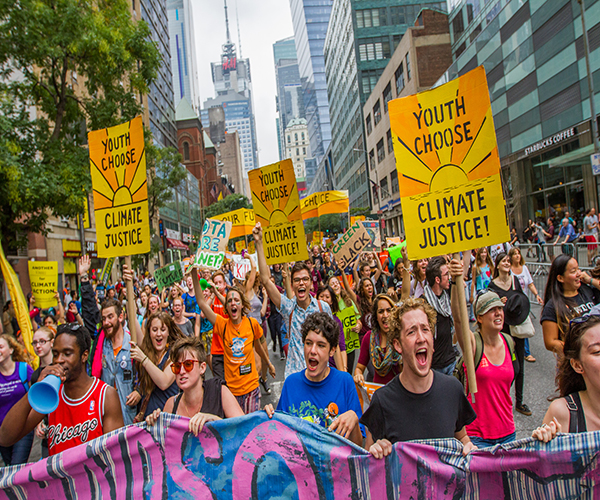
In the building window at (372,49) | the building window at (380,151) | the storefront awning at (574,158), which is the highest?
the building window at (372,49)

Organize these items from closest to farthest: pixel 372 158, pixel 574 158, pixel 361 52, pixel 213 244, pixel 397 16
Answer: pixel 213 244, pixel 574 158, pixel 372 158, pixel 397 16, pixel 361 52

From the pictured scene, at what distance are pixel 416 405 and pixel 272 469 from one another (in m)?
0.95

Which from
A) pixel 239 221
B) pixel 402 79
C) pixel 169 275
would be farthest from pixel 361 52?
pixel 169 275

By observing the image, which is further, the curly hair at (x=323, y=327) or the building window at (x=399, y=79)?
the building window at (x=399, y=79)

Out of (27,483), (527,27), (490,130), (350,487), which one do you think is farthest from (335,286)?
(527,27)

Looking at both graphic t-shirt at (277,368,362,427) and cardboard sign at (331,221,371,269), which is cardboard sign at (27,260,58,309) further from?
graphic t-shirt at (277,368,362,427)

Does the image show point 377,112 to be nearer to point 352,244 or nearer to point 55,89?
point 55,89

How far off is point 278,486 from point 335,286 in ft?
12.5

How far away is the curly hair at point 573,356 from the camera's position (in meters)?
2.35

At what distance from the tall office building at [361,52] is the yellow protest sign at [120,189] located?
55.2 metres

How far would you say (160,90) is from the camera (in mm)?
50531

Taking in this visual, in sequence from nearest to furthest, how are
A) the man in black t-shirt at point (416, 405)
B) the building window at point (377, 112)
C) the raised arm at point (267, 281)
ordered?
1. the man in black t-shirt at point (416, 405)
2. the raised arm at point (267, 281)
3. the building window at point (377, 112)

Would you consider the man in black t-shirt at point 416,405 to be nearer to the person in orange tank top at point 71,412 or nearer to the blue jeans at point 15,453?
the person in orange tank top at point 71,412

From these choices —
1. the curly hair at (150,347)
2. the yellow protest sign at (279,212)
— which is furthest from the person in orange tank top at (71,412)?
the yellow protest sign at (279,212)
